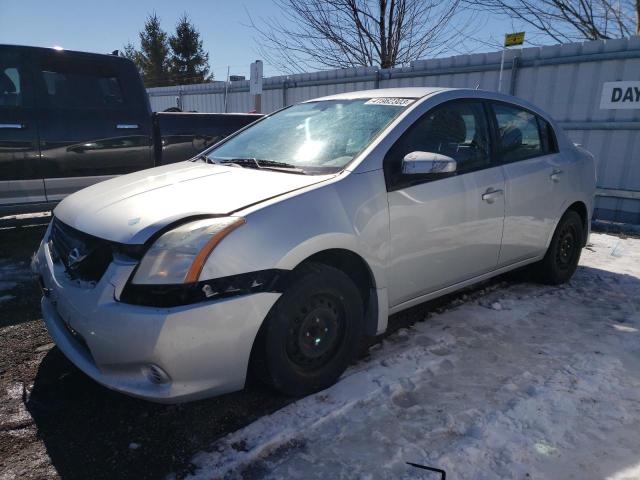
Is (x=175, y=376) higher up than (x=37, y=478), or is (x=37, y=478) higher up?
(x=175, y=376)

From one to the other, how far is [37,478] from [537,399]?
240 centimetres

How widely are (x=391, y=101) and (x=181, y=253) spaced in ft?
5.97

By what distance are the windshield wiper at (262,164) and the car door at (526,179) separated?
1.66 meters

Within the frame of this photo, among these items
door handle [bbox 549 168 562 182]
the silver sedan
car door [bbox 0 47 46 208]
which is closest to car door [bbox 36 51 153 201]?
car door [bbox 0 47 46 208]

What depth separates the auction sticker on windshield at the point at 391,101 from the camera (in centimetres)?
310

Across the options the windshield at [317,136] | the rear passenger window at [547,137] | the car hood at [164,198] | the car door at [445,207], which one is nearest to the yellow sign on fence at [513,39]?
the rear passenger window at [547,137]

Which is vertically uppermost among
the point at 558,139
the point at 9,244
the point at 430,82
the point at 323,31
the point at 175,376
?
the point at 323,31

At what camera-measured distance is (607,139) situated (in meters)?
6.91

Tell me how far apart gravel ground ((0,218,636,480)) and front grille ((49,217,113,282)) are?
725mm

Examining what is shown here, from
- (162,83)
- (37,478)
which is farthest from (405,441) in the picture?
(162,83)

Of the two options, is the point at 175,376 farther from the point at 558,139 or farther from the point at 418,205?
the point at 558,139

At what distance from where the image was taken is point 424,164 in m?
2.76

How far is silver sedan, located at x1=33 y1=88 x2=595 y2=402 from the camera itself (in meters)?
2.08

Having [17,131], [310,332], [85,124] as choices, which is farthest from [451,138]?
[17,131]
